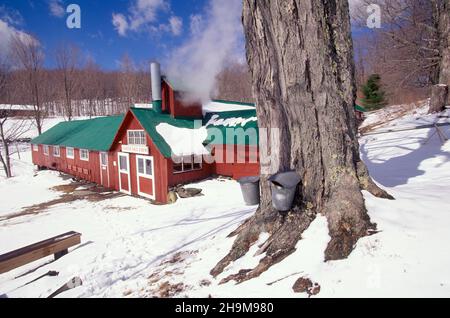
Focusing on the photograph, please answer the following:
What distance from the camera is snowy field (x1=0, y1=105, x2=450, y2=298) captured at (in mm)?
2590

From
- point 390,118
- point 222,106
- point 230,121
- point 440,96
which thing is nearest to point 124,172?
point 230,121

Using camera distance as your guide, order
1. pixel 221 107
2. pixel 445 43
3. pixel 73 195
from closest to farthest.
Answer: pixel 445 43
pixel 73 195
pixel 221 107

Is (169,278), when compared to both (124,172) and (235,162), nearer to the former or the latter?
(235,162)

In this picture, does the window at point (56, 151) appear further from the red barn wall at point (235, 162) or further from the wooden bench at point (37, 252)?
the wooden bench at point (37, 252)

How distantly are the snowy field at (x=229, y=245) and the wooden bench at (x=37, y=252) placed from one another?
30 centimetres

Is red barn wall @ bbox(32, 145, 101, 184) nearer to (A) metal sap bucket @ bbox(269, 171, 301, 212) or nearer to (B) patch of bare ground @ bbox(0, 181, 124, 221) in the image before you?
(B) patch of bare ground @ bbox(0, 181, 124, 221)

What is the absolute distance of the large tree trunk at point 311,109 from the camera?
3.32 metres

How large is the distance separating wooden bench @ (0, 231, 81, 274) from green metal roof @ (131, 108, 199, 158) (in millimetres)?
5324

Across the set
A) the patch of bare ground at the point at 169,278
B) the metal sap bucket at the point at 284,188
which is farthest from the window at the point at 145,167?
the metal sap bucket at the point at 284,188

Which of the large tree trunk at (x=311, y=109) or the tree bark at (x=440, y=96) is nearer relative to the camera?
the large tree trunk at (x=311, y=109)

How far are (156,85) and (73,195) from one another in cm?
751

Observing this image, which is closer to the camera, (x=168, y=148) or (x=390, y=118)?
(x=168, y=148)

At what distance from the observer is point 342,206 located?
10.7 ft

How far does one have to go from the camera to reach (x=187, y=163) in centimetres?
1227
